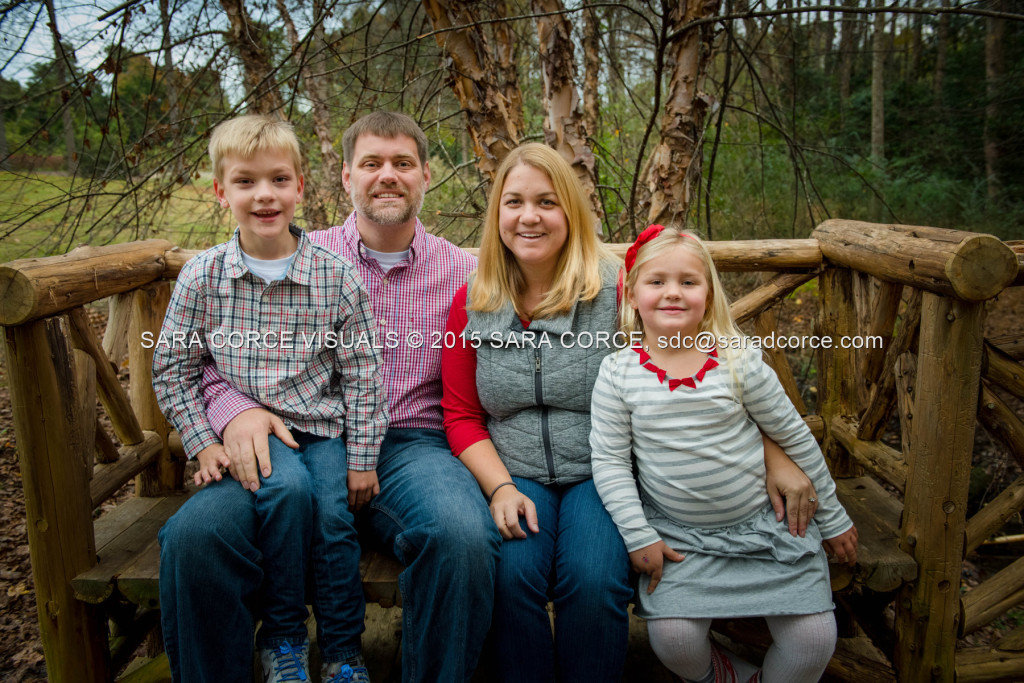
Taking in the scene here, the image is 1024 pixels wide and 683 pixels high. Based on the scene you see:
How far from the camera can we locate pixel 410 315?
7.41ft

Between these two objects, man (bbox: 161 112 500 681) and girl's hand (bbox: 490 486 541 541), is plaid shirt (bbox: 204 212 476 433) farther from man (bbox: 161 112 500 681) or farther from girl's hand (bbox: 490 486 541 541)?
girl's hand (bbox: 490 486 541 541)

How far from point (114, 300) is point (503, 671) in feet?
6.36

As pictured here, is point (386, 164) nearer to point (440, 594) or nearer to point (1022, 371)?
point (440, 594)

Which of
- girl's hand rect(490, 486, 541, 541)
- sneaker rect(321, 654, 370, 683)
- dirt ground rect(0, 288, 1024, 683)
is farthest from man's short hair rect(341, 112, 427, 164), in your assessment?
dirt ground rect(0, 288, 1024, 683)

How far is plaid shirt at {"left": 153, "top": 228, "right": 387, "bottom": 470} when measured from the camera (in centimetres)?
199

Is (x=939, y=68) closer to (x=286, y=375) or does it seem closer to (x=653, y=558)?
(x=653, y=558)

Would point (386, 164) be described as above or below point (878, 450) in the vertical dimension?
above

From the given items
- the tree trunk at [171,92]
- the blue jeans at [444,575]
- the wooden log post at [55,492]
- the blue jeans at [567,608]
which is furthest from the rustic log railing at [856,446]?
the tree trunk at [171,92]

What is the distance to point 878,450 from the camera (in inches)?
92.9

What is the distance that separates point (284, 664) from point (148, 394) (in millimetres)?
1320

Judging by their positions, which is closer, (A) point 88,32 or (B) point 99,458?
(B) point 99,458

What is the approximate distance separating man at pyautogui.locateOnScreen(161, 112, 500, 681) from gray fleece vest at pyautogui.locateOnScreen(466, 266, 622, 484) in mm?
215

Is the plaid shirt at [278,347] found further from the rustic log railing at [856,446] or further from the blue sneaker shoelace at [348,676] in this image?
the blue sneaker shoelace at [348,676]

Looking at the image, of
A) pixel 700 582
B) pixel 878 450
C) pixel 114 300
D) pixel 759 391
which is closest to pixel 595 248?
pixel 759 391
